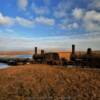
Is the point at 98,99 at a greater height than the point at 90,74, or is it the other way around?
the point at 90,74

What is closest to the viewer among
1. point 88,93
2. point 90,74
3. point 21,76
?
point 88,93

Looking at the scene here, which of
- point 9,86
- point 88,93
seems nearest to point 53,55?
point 9,86

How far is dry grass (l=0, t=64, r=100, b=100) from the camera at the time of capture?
550 inches

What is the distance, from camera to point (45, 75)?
18547 millimetres

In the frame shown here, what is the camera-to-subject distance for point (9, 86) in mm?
16469

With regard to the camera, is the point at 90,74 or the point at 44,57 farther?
the point at 44,57

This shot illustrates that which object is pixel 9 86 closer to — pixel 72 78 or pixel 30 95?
pixel 30 95

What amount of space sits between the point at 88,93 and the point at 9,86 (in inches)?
267

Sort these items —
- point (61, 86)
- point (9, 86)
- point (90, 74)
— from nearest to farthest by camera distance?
point (61, 86)
point (9, 86)
point (90, 74)

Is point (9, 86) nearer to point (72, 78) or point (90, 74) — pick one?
point (72, 78)

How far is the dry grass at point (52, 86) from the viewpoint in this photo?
550 inches

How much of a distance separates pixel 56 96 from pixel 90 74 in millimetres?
5129

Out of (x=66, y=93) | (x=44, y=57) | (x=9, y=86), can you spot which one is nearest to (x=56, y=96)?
(x=66, y=93)

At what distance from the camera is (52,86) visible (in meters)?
15.5
